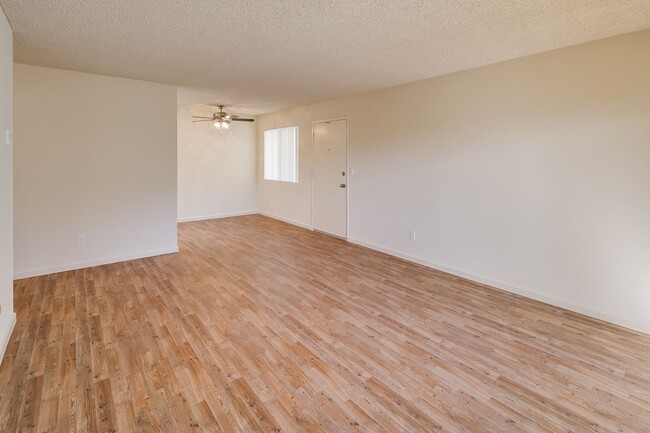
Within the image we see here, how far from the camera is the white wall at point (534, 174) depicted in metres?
2.86

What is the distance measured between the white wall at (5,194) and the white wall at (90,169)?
56.7 inches

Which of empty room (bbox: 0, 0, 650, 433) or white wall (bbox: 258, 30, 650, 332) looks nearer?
empty room (bbox: 0, 0, 650, 433)

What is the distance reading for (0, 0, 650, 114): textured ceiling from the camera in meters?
2.40

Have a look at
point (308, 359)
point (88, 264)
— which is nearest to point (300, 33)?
point (308, 359)

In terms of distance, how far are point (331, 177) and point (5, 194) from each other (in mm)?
4466

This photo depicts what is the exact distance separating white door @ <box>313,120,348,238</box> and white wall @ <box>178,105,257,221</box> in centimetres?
244

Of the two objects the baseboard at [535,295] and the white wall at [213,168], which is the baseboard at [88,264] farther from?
the baseboard at [535,295]

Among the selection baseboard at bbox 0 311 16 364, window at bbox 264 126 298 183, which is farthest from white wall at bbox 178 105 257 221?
baseboard at bbox 0 311 16 364

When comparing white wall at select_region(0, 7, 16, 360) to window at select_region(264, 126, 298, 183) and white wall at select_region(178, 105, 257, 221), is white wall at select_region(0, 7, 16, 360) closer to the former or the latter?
white wall at select_region(178, 105, 257, 221)

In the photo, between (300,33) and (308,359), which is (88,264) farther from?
(300,33)

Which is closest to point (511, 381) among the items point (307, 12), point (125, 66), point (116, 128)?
point (307, 12)

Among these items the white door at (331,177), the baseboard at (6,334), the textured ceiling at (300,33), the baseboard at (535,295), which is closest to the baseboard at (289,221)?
the white door at (331,177)

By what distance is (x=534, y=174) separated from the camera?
341cm

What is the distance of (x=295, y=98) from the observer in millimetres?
5859
